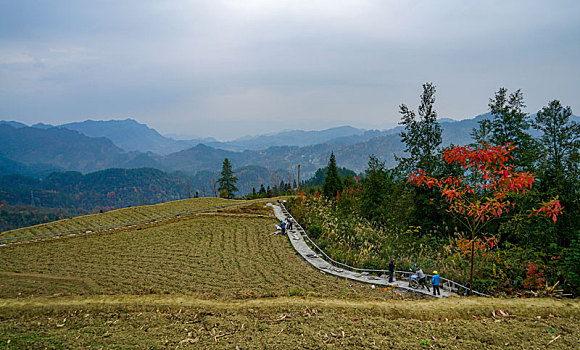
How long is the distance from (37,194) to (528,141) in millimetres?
249259

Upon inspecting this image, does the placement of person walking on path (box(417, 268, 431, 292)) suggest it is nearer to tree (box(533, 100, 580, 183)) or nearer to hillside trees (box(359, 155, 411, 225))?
tree (box(533, 100, 580, 183))

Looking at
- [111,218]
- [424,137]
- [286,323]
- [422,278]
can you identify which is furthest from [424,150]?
[111,218]

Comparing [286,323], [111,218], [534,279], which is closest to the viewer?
[286,323]

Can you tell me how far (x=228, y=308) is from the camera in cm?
997

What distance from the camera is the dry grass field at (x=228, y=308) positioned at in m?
7.50

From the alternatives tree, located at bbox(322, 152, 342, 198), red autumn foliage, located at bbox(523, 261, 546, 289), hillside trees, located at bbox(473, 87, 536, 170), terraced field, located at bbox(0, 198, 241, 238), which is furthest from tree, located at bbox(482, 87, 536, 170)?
terraced field, located at bbox(0, 198, 241, 238)

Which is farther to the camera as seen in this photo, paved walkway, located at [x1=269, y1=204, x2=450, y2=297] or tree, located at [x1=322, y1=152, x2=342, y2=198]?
tree, located at [x1=322, y1=152, x2=342, y2=198]

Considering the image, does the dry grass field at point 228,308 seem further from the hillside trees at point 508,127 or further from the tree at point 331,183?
the tree at point 331,183

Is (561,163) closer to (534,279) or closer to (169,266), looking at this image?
(534,279)

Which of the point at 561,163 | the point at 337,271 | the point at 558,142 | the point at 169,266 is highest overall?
the point at 558,142

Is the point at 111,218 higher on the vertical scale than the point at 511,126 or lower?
lower

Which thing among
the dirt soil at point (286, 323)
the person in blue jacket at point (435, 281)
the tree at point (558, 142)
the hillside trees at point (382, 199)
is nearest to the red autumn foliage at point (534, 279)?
the dirt soil at point (286, 323)

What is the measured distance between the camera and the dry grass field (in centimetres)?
750

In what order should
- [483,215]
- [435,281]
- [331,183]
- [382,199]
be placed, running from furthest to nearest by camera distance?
[331,183] < [382,199] < [435,281] < [483,215]
